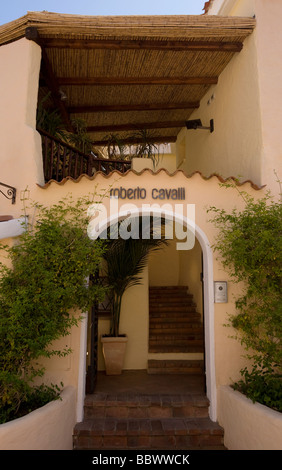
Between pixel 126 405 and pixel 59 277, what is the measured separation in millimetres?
2482

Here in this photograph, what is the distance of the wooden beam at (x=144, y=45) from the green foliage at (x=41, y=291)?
3347 mm

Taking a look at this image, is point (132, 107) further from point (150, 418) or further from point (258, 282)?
point (150, 418)

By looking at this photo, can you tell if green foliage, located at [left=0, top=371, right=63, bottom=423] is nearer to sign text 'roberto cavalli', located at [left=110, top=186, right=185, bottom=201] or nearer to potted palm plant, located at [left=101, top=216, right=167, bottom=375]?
potted palm plant, located at [left=101, top=216, right=167, bottom=375]

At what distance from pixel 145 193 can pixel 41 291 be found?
2392 millimetres

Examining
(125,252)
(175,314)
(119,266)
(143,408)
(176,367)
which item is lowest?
(143,408)

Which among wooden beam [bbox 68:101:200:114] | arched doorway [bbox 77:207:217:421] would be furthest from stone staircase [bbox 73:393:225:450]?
wooden beam [bbox 68:101:200:114]

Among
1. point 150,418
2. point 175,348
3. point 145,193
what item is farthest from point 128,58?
Result: point 150,418

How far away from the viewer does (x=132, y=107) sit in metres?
9.24

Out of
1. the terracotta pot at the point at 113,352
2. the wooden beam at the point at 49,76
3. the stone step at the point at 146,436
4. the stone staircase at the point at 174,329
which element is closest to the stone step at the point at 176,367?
the stone staircase at the point at 174,329

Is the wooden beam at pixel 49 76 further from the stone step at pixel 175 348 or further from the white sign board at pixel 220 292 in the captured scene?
the stone step at pixel 175 348

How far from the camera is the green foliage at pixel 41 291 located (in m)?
4.34

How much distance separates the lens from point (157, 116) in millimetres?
10328

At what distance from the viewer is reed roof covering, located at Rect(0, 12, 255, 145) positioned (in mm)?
6078

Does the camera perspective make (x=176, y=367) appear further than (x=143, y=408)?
Yes
